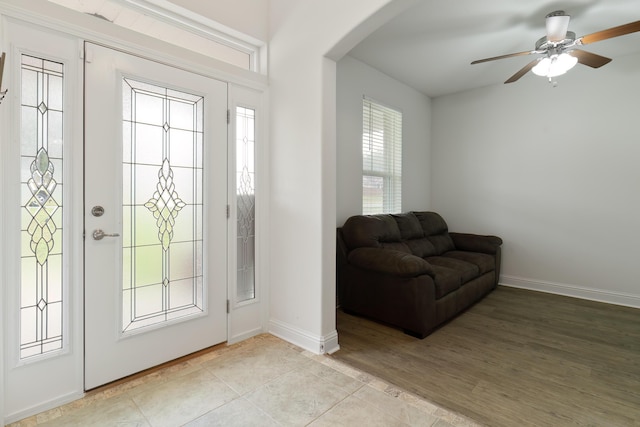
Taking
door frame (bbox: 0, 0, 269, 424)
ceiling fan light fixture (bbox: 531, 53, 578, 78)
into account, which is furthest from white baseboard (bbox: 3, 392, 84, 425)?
ceiling fan light fixture (bbox: 531, 53, 578, 78)

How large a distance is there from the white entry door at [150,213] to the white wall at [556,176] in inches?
149

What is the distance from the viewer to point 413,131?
4.70 meters

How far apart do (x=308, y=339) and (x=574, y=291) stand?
360 cm

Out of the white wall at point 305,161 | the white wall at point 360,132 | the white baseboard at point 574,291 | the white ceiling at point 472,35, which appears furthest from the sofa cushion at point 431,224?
the white wall at point 305,161

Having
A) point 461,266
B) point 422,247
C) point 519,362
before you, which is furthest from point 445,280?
point 422,247

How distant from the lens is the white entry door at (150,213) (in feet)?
6.17

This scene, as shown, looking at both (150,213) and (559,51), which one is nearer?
(150,213)

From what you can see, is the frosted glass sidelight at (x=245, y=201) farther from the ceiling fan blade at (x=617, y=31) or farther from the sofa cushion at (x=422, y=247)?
the ceiling fan blade at (x=617, y=31)

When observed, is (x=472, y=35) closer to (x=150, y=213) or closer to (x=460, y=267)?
(x=460, y=267)

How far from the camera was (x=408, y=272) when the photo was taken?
2650mm

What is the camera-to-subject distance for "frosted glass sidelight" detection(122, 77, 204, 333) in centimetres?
202

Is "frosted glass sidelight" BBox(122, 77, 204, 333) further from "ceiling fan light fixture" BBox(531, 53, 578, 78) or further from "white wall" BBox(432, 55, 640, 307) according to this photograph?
"white wall" BBox(432, 55, 640, 307)

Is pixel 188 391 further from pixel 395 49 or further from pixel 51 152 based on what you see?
pixel 395 49

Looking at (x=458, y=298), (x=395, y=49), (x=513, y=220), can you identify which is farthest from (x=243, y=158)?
(x=513, y=220)
